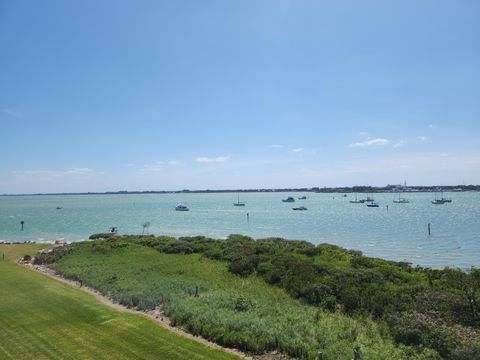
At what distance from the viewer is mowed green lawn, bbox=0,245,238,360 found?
11.5 m

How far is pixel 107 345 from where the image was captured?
12.1 meters

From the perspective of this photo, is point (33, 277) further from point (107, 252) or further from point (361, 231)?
point (361, 231)

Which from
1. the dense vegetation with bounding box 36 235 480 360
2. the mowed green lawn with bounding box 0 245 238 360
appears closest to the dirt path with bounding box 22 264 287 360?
the dense vegetation with bounding box 36 235 480 360

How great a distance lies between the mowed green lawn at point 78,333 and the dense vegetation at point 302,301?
1510 millimetres

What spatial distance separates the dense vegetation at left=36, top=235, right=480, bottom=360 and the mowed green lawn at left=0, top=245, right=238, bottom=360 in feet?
4.96

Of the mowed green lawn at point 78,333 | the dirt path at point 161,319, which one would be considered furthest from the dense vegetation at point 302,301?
the mowed green lawn at point 78,333

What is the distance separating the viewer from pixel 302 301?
1806 centimetres

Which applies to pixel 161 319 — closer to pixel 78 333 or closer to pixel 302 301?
pixel 78 333

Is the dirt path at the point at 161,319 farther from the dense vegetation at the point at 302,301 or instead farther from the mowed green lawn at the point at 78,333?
the mowed green lawn at the point at 78,333

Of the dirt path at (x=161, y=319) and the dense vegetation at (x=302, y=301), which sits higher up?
the dense vegetation at (x=302, y=301)

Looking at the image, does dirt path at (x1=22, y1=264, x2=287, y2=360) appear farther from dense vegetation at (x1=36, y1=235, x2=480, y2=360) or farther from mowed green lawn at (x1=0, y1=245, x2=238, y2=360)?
mowed green lawn at (x1=0, y1=245, x2=238, y2=360)

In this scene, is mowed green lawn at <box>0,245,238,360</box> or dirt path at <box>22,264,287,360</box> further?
dirt path at <box>22,264,287,360</box>

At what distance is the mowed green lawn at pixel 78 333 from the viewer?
37.8ft

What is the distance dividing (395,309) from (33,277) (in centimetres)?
2065
